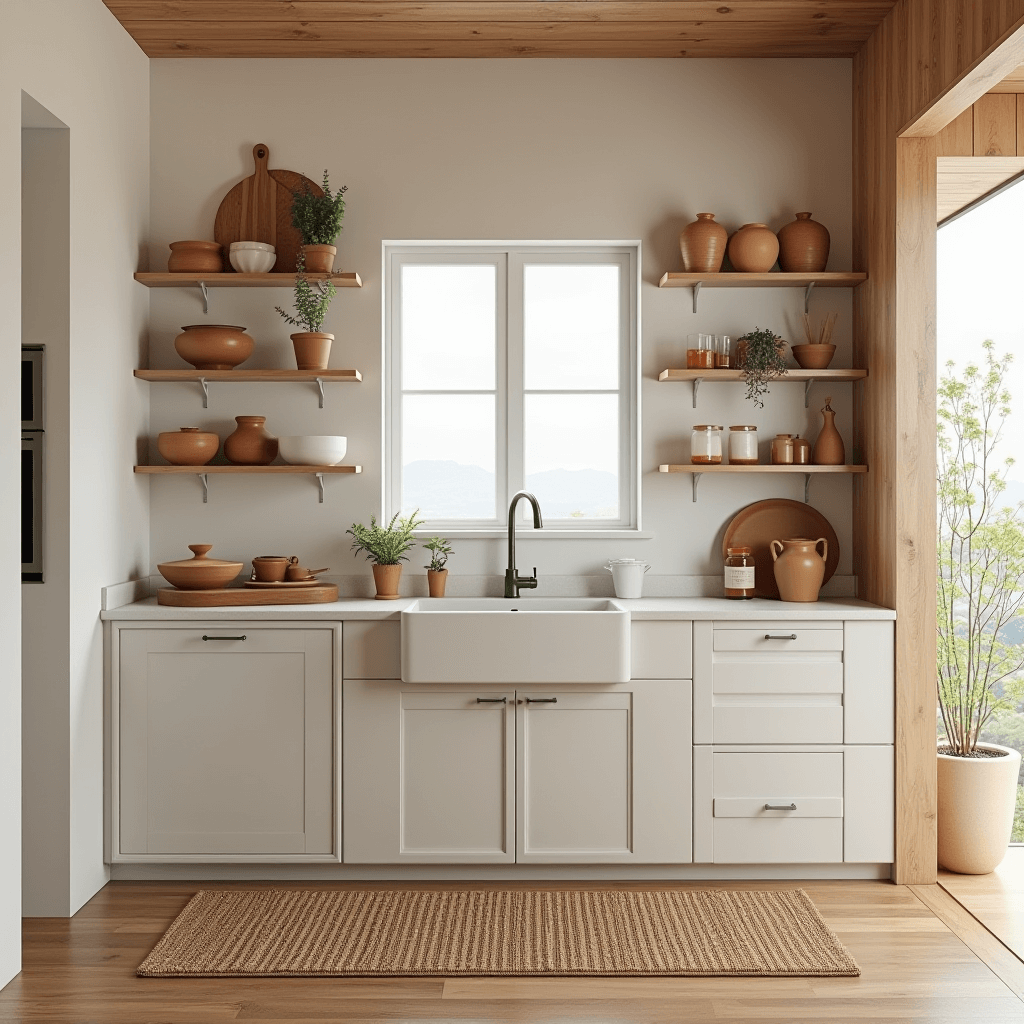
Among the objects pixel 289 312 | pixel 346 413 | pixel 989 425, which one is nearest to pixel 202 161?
pixel 289 312

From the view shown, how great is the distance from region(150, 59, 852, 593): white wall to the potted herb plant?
1.60 ft

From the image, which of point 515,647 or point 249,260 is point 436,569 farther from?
point 249,260

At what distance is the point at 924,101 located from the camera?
10.0 ft

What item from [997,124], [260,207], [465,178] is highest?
[997,124]

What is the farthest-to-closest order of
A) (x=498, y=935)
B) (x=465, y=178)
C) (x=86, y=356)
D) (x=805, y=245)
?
(x=465, y=178) < (x=805, y=245) < (x=86, y=356) < (x=498, y=935)

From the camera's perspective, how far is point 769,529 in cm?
377

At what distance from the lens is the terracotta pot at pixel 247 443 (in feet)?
12.0

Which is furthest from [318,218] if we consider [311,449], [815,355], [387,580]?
[815,355]

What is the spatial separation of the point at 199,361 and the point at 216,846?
1.59m

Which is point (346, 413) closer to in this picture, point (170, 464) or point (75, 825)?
point (170, 464)

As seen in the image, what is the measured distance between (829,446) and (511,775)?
1556mm

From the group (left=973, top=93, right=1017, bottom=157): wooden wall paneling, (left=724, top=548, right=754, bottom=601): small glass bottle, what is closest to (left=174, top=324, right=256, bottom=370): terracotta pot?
(left=724, top=548, right=754, bottom=601): small glass bottle

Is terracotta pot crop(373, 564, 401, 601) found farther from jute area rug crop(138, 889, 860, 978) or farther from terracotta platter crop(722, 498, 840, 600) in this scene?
terracotta platter crop(722, 498, 840, 600)

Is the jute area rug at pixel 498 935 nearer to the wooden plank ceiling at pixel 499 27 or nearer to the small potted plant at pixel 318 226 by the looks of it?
the small potted plant at pixel 318 226
